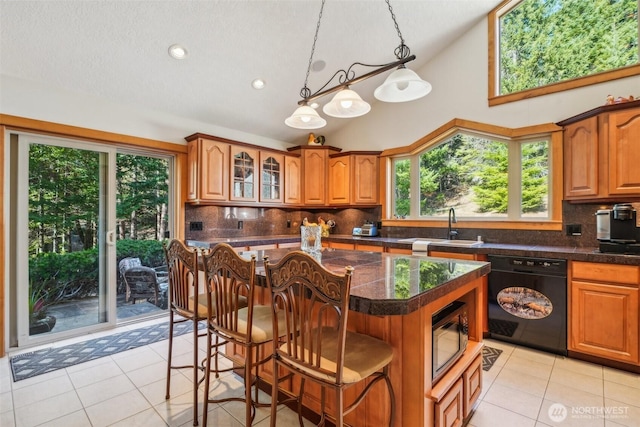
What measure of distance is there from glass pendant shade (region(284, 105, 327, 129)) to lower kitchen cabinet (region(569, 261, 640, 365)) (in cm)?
249

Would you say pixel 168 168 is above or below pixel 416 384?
above

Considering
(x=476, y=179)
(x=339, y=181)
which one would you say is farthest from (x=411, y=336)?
(x=339, y=181)

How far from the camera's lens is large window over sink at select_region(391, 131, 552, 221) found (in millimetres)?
3354

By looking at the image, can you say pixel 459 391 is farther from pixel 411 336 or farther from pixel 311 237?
pixel 311 237

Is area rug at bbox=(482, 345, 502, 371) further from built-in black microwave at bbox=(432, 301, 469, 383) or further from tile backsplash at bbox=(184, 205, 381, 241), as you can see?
tile backsplash at bbox=(184, 205, 381, 241)

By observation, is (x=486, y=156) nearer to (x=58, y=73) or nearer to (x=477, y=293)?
(x=477, y=293)

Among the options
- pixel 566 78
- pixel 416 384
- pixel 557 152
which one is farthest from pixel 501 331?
pixel 566 78

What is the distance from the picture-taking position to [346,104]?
2160 millimetres

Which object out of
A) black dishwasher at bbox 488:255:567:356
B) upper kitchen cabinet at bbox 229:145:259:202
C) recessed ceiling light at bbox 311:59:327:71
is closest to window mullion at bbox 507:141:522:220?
black dishwasher at bbox 488:255:567:356

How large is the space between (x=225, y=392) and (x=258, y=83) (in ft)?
10.6

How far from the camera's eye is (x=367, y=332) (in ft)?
5.12

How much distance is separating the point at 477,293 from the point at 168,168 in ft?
12.2

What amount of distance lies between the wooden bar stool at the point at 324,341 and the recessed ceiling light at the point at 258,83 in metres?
2.97

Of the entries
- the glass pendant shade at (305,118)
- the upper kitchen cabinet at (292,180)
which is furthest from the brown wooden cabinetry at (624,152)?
the upper kitchen cabinet at (292,180)
